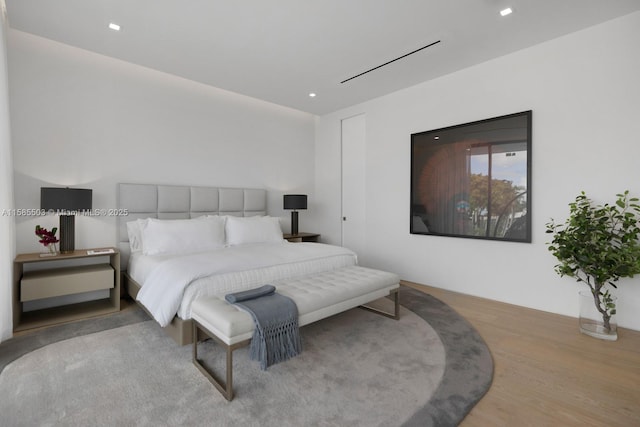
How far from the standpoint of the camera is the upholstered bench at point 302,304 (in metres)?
1.84

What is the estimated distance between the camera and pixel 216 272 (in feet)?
8.21

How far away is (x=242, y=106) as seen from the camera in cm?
477

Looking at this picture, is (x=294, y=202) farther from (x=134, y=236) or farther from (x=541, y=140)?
(x=541, y=140)

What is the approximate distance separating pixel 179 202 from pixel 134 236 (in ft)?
2.32

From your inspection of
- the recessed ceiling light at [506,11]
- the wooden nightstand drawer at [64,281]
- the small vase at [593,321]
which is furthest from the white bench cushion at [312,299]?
the recessed ceiling light at [506,11]

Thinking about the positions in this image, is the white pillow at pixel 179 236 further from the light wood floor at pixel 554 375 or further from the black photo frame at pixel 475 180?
the light wood floor at pixel 554 375

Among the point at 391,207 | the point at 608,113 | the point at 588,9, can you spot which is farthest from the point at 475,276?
the point at 588,9

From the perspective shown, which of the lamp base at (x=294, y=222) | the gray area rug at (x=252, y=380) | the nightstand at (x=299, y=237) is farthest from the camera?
the lamp base at (x=294, y=222)

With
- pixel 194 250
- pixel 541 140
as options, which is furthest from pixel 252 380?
pixel 541 140

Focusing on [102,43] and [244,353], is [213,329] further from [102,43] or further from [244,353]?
[102,43]

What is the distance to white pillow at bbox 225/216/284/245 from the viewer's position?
385cm

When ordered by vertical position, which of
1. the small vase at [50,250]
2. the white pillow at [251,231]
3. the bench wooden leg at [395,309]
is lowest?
the bench wooden leg at [395,309]

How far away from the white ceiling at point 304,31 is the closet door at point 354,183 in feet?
4.41

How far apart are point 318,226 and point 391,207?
65.4 inches
